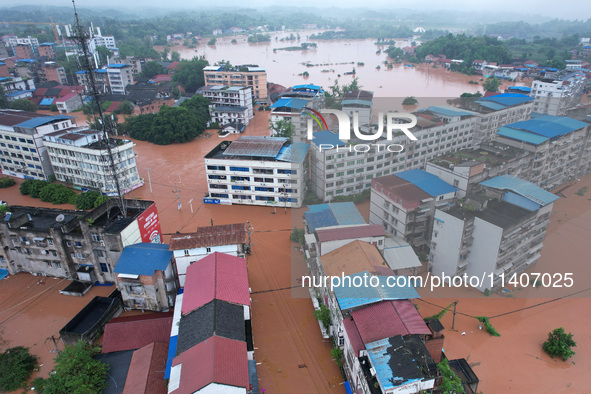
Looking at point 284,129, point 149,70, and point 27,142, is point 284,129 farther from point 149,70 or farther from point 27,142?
point 149,70

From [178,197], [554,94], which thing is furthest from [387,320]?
[554,94]

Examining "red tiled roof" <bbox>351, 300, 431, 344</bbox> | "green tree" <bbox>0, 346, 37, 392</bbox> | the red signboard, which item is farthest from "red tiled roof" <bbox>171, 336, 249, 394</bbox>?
the red signboard

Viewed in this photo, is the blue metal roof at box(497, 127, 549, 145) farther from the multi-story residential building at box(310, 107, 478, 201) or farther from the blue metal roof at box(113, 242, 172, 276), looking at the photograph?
the blue metal roof at box(113, 242, 172, 276)

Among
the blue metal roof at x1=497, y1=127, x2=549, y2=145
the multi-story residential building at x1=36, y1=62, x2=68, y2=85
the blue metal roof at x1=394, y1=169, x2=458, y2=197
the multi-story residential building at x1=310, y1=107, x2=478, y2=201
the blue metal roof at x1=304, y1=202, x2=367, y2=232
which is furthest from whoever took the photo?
the multi-story residential building at x1=36, y1=62, x2=68, y2=85

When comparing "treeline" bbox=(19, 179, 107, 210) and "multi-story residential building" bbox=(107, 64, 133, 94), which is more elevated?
"multi-story residential building" bbox=(107, 64, 133, 94)

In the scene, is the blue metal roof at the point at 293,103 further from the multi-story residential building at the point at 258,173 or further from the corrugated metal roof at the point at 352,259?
the corrugated metal roof at the point at 352,259

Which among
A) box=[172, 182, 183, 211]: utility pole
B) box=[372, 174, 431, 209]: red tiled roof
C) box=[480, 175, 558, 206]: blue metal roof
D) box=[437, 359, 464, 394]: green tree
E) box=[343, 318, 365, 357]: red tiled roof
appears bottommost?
box=[172, 182, 183, 211]: utility pole

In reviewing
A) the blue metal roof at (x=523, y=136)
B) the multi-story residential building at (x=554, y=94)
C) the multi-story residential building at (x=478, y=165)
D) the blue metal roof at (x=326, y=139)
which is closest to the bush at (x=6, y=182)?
the blue metal roof at (x=326, y=139)
